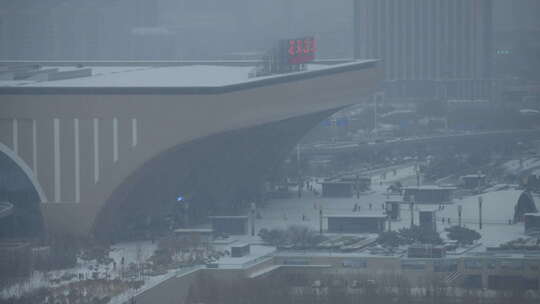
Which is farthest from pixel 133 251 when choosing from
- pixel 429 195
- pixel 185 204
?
pixel 429 195

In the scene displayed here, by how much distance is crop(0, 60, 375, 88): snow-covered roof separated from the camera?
3312 cm

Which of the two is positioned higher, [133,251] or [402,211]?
[402,211]

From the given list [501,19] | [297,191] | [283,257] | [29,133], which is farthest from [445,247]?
[501,19]

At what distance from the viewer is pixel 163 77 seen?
35844 mm

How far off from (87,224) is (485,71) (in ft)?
139

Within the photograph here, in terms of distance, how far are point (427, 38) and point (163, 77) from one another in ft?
126

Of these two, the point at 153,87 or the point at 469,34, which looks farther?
the point at 469,34

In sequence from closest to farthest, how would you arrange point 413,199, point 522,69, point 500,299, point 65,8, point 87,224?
point 500,299
point 87,224
point 413,199
point 65,8
point 522,69

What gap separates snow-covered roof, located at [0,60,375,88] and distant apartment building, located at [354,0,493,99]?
98.9 feet

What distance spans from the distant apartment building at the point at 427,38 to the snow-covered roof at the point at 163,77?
1186 inches

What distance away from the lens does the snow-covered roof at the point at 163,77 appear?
109ft

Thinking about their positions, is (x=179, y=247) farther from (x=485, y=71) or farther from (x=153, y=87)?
(x=485, y=71)

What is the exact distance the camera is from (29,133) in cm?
3181

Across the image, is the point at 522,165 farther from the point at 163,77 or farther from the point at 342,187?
the point at 163,77
